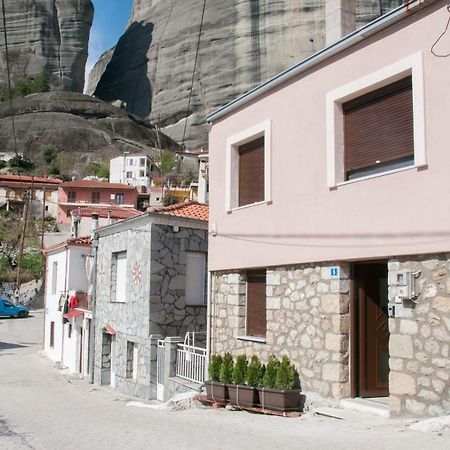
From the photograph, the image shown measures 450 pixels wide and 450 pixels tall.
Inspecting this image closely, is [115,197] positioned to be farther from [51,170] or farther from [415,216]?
[415,216]

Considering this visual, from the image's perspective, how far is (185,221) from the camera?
15836 millimetres

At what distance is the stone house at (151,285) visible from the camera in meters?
15.1

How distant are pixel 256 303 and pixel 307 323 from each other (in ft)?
6.00

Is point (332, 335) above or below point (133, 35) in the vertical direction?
below

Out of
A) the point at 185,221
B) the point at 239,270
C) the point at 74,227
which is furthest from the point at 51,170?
the point at 239,270

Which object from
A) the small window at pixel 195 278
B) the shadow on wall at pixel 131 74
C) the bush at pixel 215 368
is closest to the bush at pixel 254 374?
the bush at pixel 215 368

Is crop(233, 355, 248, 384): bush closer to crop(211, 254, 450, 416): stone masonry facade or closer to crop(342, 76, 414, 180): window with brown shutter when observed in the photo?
crop(211, 254, 450, 416): stone masonry facade

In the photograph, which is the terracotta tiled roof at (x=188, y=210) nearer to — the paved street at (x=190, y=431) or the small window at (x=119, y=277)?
the small window at (x=119, y=277)

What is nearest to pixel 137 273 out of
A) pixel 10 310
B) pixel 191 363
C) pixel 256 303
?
pixel 191 363

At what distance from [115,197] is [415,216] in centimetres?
5819

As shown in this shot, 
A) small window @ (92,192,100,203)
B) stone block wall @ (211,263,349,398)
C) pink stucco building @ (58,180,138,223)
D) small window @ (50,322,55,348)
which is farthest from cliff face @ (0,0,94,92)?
stone block wall @ (211,263,349,398)

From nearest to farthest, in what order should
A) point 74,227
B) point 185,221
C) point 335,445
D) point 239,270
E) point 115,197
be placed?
point 335,445, point 239,270, point 185,221, point 74,227, point 115,197

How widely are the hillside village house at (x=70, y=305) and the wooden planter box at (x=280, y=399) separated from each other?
11867mm

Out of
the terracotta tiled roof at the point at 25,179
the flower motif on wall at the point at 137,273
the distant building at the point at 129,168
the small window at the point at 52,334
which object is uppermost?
the distant building at the point at 129,168
